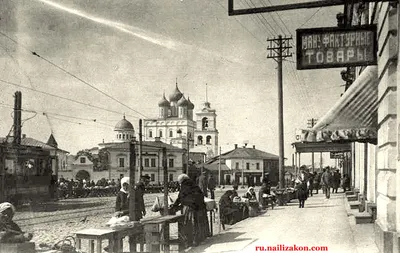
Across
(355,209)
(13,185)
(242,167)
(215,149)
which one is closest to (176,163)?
(242,167)

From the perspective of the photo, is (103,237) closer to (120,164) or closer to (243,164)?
(120,164)

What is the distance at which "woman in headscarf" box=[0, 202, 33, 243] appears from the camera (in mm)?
6770

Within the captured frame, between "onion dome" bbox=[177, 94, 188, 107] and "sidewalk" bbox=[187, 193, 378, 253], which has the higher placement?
"onion dome" bbox=[177, 94, 188, 107]

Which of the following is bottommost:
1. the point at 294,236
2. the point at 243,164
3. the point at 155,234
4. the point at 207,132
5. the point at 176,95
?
the point at 243,164

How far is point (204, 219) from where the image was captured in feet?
33.8

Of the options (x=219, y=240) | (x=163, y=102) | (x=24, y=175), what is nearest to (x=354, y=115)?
(x=219, y=240)

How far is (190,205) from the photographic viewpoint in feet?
31.1

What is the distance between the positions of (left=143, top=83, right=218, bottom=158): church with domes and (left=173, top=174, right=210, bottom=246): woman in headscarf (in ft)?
296

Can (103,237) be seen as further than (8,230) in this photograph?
Yes

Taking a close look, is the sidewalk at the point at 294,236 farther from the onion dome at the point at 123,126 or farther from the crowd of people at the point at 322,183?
the onion dome at the point at 123,126

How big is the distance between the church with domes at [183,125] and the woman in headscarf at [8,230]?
92582 mm

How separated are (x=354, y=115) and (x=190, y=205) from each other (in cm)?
375

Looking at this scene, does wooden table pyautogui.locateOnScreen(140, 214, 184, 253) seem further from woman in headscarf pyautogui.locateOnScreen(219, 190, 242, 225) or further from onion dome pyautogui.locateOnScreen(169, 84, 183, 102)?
onion dome pyautogui.locateOnScreen(169, 84, 183, 102)

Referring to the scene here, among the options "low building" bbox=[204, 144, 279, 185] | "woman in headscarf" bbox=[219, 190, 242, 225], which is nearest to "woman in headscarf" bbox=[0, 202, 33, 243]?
"woman in headscarf" bbox=[219, 190, 242, 225]
